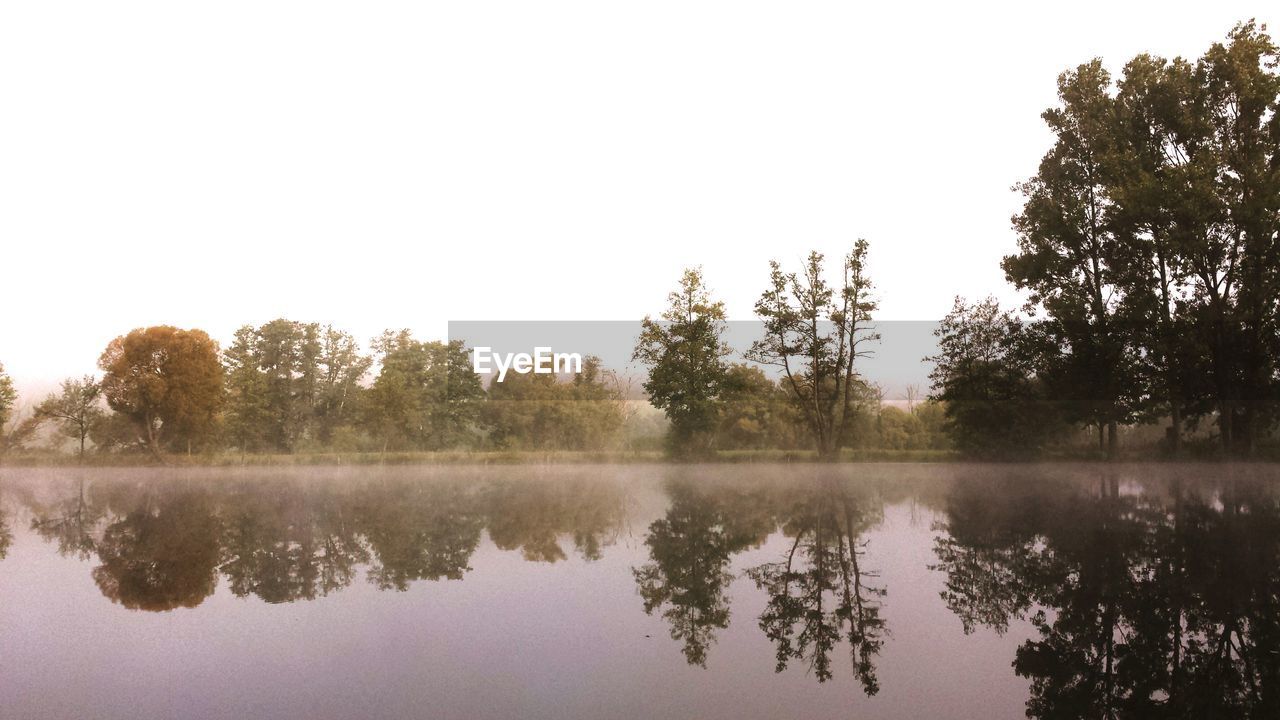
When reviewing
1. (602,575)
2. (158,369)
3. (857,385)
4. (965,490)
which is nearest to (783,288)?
(857,385)

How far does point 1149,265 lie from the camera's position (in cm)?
2822

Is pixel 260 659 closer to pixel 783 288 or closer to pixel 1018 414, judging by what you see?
pixel 783 288

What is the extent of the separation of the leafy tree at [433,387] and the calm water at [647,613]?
29.1 metres

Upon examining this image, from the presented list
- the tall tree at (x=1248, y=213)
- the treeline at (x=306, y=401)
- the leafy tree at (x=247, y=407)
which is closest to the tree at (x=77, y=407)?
the treeline at (x=306, y=401)

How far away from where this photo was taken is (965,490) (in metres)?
20.0

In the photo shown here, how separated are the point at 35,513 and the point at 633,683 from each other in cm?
1771

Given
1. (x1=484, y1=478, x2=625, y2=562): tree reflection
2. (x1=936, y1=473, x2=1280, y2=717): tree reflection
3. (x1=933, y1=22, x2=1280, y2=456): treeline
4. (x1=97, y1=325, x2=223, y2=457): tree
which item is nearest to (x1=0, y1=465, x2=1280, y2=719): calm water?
(x1=936, y1=473, x2=1280, y2=717): tree reflection

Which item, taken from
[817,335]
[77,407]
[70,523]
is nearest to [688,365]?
[817,335]

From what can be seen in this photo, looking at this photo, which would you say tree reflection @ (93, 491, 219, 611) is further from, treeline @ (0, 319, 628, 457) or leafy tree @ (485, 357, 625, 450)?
leafy tree @ (485, 357, 625, 450)

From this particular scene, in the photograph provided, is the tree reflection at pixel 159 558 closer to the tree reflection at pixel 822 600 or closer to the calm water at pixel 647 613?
the calm water at pixel 647 613

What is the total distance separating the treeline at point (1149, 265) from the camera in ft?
83.6

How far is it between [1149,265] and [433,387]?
130 ft

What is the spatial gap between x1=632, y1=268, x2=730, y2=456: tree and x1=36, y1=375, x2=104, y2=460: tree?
3021 centimetres

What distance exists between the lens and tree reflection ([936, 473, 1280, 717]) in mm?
4789
